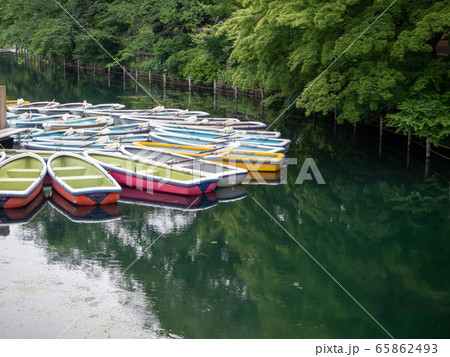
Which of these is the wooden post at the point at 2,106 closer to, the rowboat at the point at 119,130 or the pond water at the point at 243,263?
the rowboat at the point at 119,130

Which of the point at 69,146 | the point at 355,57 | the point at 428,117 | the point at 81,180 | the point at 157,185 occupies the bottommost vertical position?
the point at 157,185

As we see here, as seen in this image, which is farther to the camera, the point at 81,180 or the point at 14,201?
the point at 81,180

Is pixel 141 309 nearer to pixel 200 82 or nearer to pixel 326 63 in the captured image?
pixel 326 63

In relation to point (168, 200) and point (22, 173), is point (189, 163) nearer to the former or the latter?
point (168, 200)

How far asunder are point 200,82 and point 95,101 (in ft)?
32.0

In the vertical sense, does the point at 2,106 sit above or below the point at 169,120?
above

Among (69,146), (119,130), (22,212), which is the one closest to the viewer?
(22,212)

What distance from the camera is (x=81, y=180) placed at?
1394cm

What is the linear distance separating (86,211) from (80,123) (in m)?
8.59

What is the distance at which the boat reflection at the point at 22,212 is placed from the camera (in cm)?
1291

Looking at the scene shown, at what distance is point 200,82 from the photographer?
40.1 m

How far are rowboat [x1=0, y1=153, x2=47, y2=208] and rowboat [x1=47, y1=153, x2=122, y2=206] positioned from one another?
385 mm

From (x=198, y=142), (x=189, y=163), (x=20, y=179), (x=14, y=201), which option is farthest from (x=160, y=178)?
(x=198, y=142)

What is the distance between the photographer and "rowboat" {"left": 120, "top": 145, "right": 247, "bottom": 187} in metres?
14.9
